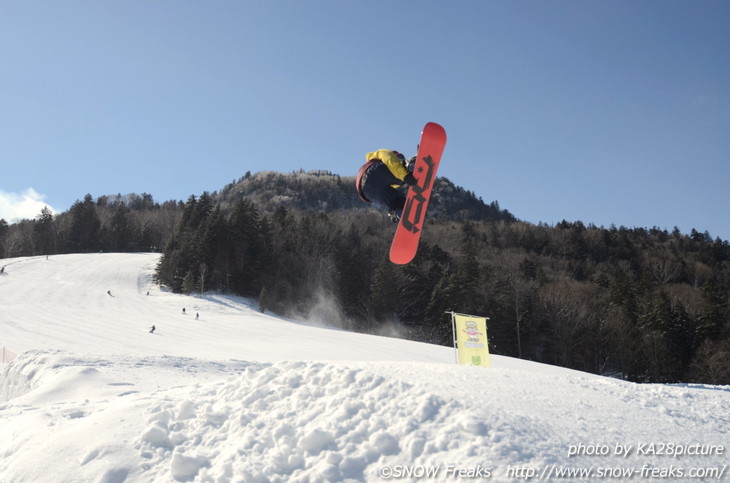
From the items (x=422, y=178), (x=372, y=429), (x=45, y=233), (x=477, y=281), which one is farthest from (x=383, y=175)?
(x=45, y=233)

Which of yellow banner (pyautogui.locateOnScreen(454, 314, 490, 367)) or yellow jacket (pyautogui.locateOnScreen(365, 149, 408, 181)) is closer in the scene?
yellow jacket (pyautogui.locateOnScreen(365, 149, 408, 181))

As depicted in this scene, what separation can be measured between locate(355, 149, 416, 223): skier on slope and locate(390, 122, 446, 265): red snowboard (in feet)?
0.76

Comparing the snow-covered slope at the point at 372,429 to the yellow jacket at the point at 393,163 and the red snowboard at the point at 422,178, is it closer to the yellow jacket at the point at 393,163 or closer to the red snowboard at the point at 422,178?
the red snowboard at the point at 422,178

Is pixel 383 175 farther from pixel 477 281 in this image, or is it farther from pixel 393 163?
pixel 477 281

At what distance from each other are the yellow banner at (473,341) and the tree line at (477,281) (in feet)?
93.1

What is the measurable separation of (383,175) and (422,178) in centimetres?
72

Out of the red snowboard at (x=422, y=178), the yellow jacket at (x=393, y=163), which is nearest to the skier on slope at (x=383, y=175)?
the yellow jacket at (x=393, y=163)

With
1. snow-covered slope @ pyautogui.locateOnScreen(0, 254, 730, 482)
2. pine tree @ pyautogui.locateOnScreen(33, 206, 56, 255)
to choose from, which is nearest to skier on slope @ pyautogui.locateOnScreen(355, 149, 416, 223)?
snow-covered slope @ pyautogui.locateOnScreen(0, 254, 730, 482)

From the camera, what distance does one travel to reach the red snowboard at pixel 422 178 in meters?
7.25

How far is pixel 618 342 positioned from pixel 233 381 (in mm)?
39320

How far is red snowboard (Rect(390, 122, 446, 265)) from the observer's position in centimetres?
725

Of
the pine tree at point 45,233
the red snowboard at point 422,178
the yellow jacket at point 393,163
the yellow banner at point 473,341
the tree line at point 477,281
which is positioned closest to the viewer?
the yellow jacket at point 393,163

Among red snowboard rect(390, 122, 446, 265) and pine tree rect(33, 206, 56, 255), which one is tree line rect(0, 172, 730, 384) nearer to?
pine tree rect(33, 206, 56, 255)

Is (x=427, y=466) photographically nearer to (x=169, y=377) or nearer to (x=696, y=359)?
(x=169, y=377)
